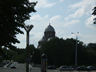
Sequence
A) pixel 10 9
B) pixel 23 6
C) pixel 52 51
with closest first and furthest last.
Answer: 1. pixel 10 9
2. pixel 23 6
3. pixel 52 51

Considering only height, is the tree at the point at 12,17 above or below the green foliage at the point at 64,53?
below

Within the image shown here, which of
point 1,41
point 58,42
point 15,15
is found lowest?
point 1,41

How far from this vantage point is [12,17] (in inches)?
568

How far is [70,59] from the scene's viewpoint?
133125 millimetres

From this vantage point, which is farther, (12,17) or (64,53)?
(64,53)

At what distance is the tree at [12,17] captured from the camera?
1358 cm

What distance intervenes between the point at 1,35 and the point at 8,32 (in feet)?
1.25

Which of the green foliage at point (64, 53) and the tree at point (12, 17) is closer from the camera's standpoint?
the tree at point (12, 17)

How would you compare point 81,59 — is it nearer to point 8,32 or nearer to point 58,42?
point 58,42

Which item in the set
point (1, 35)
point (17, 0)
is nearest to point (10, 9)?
point (17, 0)

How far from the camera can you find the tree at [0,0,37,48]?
13578mm

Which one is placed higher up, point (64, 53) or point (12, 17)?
point (64, 53)

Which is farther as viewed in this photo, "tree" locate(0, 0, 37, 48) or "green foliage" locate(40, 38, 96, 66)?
"green foliage" locate(40, 38, 96, 66)

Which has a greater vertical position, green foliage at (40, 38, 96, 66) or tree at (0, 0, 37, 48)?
green foliage at (40, 38, 96, 66)
